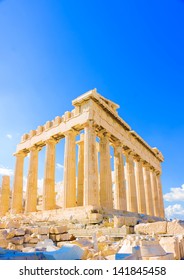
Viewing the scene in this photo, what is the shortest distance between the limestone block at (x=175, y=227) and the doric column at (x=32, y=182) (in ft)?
55.8

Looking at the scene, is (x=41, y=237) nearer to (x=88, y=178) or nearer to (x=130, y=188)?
(x=88, y=178)

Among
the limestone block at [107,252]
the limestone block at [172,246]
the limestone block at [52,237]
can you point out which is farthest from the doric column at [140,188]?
the limestone block at [107,252]

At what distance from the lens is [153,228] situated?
33.6 feet

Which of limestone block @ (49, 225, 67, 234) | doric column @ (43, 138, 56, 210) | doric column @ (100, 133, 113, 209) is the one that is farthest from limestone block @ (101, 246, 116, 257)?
doric column @ (43, 138, 56, 210)

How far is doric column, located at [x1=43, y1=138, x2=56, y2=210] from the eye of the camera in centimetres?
2215

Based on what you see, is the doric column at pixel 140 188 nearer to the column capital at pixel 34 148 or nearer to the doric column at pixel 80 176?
the doric column at pixel 80 176

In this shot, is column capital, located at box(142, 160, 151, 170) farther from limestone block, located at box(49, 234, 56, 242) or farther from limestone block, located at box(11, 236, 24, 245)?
limestone block, located at box(11, 236, 24, 245)

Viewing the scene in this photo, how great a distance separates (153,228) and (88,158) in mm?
9418

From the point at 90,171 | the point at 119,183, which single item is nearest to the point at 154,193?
the point at 119,183

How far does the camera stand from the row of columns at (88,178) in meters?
19.0

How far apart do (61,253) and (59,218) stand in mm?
13215

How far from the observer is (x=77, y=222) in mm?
15836
